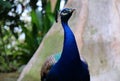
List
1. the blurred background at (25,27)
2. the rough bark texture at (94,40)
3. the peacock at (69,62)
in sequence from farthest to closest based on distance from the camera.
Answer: the blurred background at (25,27) → the rough bark texture at (94,40) → the peacock at (69,62)

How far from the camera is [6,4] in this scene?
5.23 m

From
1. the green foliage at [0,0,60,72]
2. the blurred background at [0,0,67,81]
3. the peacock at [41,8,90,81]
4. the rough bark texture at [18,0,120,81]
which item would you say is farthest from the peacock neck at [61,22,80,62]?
the green foliage at [0,0,60,72]

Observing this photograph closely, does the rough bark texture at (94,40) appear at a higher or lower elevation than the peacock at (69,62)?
lower

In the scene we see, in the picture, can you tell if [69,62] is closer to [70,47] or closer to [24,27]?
[70,47]

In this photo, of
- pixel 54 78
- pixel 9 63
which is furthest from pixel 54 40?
pixel 9 63

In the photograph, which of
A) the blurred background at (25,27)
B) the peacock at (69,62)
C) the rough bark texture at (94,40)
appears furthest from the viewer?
the blurred background at (25,27)

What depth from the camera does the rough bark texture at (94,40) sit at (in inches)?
203

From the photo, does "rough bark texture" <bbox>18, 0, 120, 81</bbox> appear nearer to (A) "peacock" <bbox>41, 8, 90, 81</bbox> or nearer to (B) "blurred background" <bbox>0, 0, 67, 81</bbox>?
(A) "peacock" <bbox>41, 8, 90, 81</bbox>

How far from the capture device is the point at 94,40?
213 inches

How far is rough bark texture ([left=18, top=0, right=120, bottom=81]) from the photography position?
203 inches

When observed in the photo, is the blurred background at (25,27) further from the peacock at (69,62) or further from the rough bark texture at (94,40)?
the peacock at (69,62)

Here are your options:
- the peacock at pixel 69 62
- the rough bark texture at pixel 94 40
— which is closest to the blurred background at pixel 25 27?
the rough bark texture at pixel 94 40

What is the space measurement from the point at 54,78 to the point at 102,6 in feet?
6.83

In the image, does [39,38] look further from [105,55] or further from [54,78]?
[54,78]
